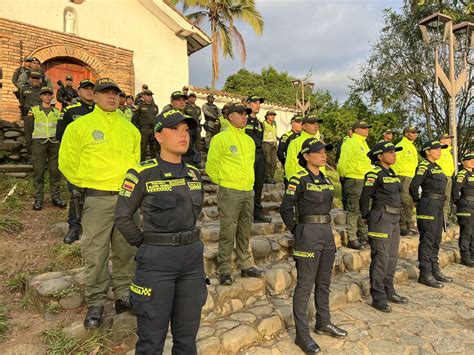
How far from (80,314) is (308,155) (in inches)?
116

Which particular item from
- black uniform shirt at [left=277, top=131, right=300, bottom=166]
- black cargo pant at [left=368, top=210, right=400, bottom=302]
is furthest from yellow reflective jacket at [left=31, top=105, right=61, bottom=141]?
black cargo pant at [left=368, top=210, right=400, bottom=302]

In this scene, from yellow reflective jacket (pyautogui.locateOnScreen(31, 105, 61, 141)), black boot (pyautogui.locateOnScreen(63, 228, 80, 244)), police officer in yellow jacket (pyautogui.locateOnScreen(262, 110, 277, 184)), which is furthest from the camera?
police officer in yellow jacket (pyautogui.locateOnScreen(262, 110, 277, 184))

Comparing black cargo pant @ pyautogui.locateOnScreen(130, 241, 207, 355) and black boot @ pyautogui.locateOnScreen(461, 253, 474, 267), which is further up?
black cargo pant @ pyautogui.locateOnScreen(130, 241, 207, 355)

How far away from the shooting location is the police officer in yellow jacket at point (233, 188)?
434cm

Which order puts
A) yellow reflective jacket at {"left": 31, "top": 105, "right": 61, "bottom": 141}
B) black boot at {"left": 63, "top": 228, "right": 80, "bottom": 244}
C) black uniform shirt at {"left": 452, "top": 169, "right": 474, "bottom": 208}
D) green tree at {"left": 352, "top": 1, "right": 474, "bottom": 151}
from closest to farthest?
black boot at {"left": 63, "top": 228, "right": 80, "bottom": 244} < yellow reflective jacket at {"left": 31, "top": 105, "right": 61, "bottom": 141} < black uniform shirt at {"left": 452, "top": 169, "right": 474, "bottom": 208} < green tree at {"left": 352, "top": 1, "right": 474, "bottom": 151}

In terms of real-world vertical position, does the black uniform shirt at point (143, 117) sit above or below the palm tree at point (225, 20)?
below

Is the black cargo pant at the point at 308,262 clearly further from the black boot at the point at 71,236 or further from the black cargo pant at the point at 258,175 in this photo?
the black boot at the point at 71,236

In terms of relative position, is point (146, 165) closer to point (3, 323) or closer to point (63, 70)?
point (3, 323)

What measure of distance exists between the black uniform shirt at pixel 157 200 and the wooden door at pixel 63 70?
8.76 m

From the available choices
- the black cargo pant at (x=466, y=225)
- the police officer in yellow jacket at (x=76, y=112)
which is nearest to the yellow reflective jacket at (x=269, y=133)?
the black cargo pant at (x=466, y=225)

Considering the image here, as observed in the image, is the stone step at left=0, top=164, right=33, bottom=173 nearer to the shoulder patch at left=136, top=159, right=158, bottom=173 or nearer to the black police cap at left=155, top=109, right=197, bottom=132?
the shoulder patch at left=136, top=159, right=158, bottom=173

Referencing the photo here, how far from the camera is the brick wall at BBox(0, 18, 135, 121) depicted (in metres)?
9.00

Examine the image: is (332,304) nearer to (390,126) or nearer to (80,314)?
(80,314)

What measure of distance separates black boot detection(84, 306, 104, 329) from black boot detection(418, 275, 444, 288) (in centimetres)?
505
